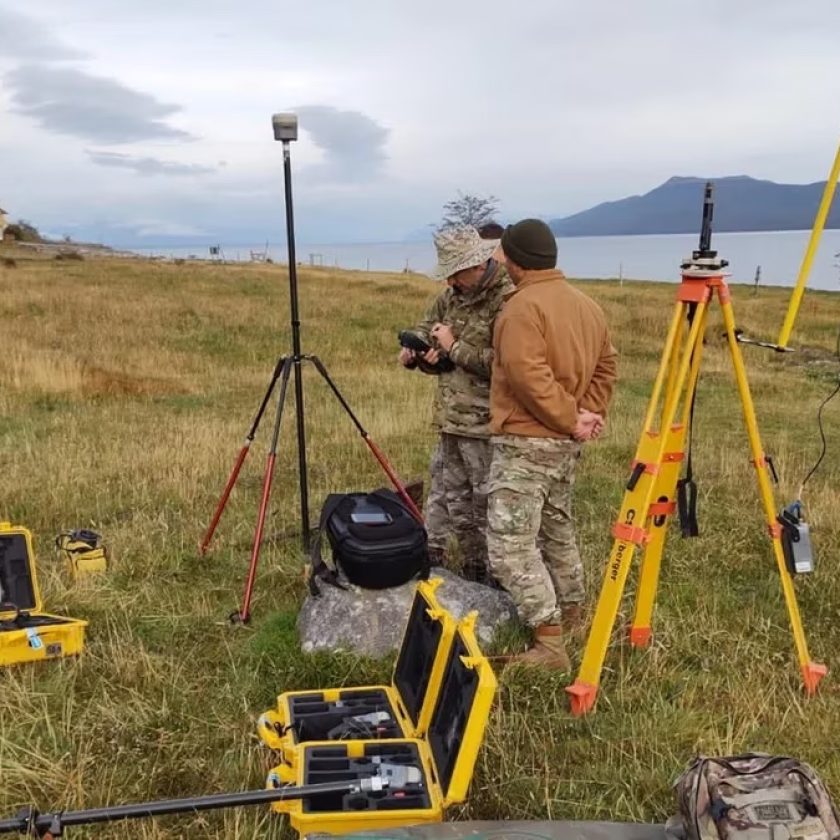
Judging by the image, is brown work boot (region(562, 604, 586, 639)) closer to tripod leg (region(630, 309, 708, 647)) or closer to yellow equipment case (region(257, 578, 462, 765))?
tripod leg (region(630, 309, 708, 647))

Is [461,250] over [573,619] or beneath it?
over

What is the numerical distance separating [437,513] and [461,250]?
1760 mm

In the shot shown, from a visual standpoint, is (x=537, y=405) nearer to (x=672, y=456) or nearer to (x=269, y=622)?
(x=672, y=456)

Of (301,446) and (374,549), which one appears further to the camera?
(301,446)

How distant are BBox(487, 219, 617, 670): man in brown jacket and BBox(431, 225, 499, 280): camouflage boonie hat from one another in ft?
1.61

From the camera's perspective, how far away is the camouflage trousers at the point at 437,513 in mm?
5359

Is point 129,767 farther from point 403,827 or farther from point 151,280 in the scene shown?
point 151,280

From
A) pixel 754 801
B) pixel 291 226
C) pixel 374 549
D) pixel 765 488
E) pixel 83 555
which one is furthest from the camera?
pixel 83 555

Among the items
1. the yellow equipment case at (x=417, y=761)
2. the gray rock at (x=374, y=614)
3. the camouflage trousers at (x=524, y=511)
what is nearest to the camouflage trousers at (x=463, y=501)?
the gray rock at (x=374, y=614)

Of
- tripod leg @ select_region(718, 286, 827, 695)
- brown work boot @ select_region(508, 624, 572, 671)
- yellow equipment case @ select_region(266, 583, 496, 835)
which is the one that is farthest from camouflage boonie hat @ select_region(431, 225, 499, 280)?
yellow equipment case @ select_region(266, 583, 496, 835)

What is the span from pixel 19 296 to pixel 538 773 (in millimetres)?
22192

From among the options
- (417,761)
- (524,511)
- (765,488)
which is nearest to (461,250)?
(524,511)

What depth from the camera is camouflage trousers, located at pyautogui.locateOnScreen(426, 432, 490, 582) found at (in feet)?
16.7

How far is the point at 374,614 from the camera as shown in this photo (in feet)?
14.7
